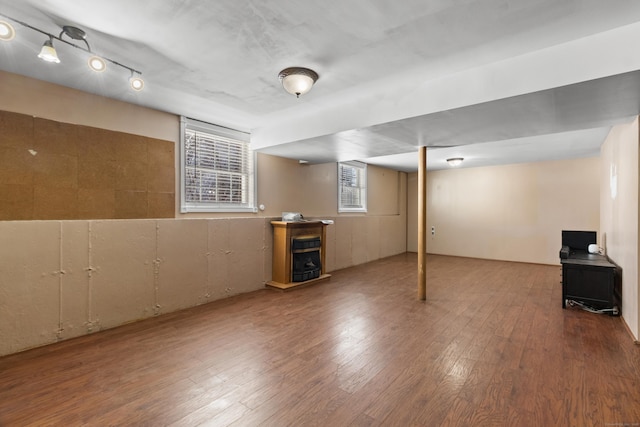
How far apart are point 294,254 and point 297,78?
3191 mm

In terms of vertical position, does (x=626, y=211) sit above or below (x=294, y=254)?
above

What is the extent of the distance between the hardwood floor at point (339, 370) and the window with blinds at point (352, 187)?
147 inches

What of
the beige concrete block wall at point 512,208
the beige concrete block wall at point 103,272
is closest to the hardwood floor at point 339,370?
the beige concrete block wall at point 103,272

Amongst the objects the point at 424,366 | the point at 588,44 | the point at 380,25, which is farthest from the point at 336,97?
the point at 424,366

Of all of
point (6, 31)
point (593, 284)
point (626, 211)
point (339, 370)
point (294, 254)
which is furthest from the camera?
point (294, 254)

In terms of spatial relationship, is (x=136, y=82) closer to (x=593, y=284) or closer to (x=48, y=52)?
(x=48, y=52)

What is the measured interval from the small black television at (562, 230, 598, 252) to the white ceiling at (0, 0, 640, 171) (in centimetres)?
294

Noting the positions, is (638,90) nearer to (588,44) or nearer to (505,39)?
(588,44)

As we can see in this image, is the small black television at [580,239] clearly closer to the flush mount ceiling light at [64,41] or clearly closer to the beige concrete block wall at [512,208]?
the beige concrete block wall at [512,208]

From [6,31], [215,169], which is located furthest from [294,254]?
[6,31]

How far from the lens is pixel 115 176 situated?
3664 millimetres

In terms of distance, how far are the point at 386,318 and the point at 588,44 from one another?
10.7 ft

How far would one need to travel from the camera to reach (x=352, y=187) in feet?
26.1

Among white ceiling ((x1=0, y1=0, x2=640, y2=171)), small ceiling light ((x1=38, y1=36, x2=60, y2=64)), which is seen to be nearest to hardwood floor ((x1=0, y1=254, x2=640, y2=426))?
white ceiling ((x1=0, y1=0, x2=640, y2=171))
